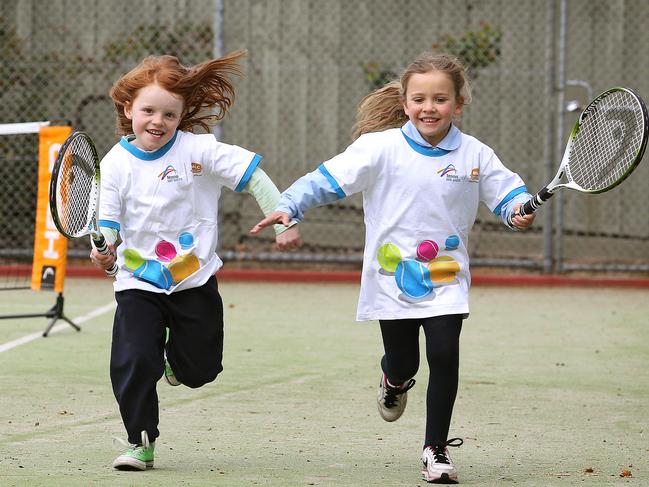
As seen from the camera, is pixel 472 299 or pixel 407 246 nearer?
pixel 407 246

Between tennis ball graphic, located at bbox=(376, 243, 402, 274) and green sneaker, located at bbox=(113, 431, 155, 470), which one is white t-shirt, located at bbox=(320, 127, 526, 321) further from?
green sneaker, located at bbox=(113, 431, 155, 470)

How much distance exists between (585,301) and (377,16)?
338 cm

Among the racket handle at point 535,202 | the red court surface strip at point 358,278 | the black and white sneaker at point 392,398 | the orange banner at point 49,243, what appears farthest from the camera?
the red court surface strip at point 358,278

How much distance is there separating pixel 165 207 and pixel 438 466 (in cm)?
140

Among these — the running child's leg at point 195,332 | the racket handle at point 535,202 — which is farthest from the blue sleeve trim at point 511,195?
the running child's leg at point 195,332

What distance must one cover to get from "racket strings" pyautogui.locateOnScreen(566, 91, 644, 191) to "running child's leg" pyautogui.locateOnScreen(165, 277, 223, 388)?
57.1 inches

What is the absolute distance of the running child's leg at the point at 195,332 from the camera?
198 inches

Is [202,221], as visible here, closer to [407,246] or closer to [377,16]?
[407,246]

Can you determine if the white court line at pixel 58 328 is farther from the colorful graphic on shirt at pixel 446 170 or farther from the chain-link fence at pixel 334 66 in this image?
the colorful graphic on shirt at pixel 446 170

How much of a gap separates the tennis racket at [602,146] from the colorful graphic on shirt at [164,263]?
125 centimetres

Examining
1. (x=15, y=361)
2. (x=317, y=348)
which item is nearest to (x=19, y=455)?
(x=15, y=361)

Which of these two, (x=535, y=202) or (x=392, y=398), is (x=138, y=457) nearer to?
(x=392, y=398)

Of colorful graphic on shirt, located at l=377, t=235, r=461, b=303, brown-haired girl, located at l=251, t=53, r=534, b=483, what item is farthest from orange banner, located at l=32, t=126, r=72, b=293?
colorful graphic on shirt, located at l=377, t=235, r=461, b=303

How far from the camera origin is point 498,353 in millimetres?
7805
